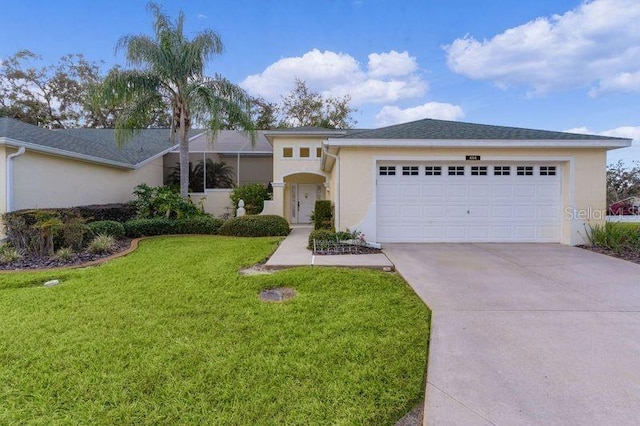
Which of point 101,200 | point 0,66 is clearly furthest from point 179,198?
point 0,66

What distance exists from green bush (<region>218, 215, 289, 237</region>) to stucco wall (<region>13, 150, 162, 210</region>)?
527 cm

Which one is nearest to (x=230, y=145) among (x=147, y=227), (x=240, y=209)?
(x=240, y=209)

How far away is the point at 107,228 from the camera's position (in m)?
10.7

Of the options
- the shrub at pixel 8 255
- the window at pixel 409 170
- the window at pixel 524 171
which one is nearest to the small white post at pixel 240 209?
the shrub at pixel 8 255

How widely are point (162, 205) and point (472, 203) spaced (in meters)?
11.2

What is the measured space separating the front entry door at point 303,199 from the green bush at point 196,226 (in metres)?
6.18

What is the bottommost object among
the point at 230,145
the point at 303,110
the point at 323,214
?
the point at 323,214

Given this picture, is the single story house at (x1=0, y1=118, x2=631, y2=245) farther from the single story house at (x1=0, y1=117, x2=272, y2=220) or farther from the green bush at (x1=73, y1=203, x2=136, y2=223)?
the green bush at (x1=73, y1=203, x2=136, y2=223)

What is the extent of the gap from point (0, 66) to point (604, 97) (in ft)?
124

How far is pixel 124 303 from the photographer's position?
16.3ft

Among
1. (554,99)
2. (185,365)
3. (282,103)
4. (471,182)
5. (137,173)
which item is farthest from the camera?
(282,103)

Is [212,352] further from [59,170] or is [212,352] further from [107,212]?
[59,170]

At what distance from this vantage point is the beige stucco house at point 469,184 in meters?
9.49

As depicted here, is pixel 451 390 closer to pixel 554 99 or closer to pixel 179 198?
pixel 179 198
